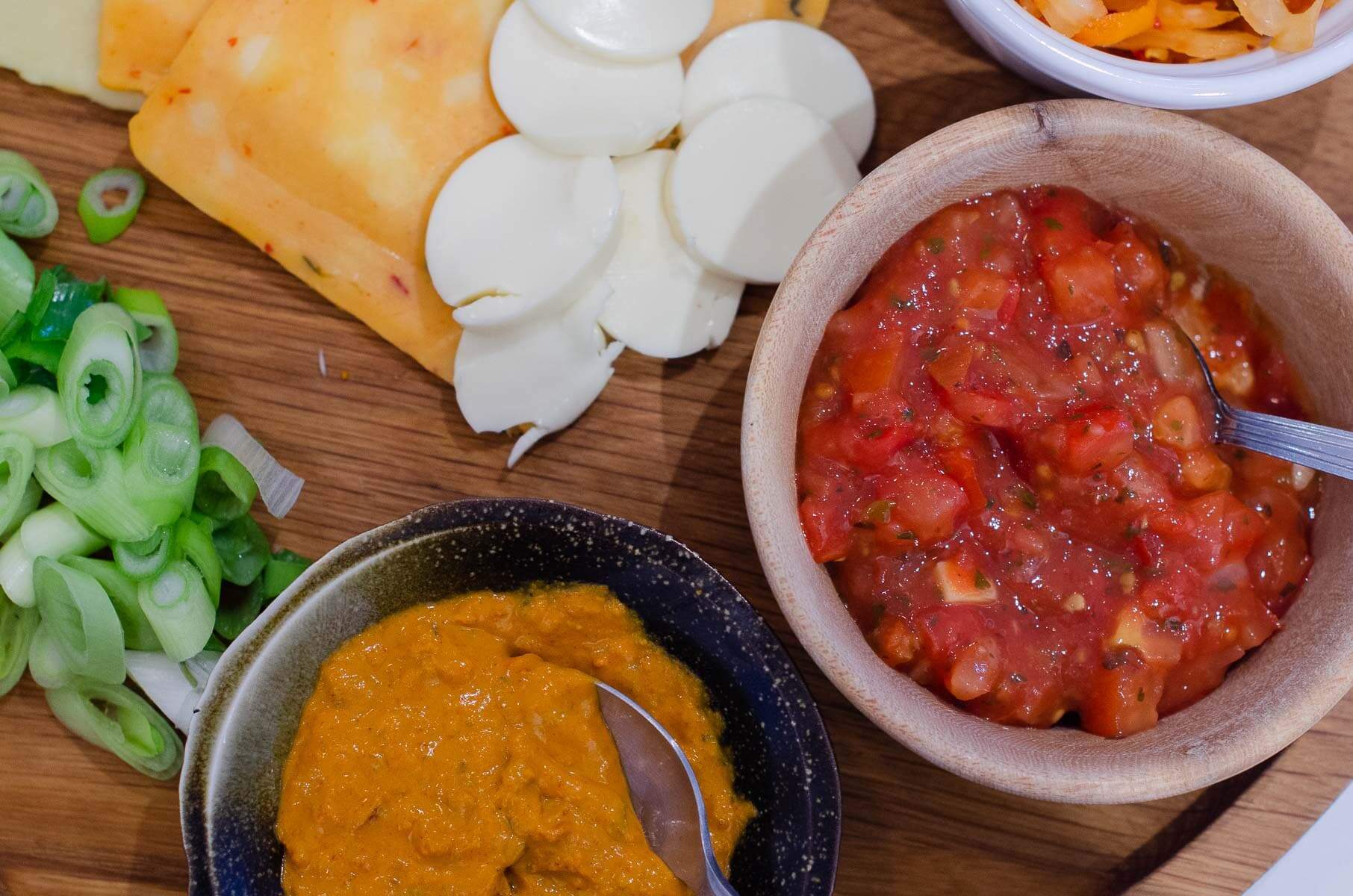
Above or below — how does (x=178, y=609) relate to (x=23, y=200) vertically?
below

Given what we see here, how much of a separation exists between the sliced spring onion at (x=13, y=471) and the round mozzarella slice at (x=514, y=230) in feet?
2.58

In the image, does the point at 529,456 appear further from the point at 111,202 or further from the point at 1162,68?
the point at 1162,68

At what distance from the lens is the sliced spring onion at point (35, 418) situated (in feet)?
6.31

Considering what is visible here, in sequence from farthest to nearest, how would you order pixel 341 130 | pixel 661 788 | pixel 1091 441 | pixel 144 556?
pixel 341 130
pixel 144 556
pixel 661 788
pixel 1091 441

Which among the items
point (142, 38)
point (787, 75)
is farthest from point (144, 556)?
point (787, 75)

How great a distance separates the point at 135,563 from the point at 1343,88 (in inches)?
95.2

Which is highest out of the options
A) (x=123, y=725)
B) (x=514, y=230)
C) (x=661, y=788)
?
(x=514, y=230)

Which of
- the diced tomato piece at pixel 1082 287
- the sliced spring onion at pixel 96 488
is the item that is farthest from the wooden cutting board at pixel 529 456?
the diced tomato piece at pixel 1082 287

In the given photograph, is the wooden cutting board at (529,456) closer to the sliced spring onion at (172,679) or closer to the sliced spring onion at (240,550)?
the sliced spring onion at (240,550)

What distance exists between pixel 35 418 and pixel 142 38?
0.76 metres

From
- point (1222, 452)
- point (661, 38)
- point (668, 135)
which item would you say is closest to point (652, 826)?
point (1222, 452)

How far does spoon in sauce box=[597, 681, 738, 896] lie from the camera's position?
69.9 inches

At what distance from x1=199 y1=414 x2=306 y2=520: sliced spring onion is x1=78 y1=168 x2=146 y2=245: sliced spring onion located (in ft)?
1.47

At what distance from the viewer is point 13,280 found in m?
2.00
